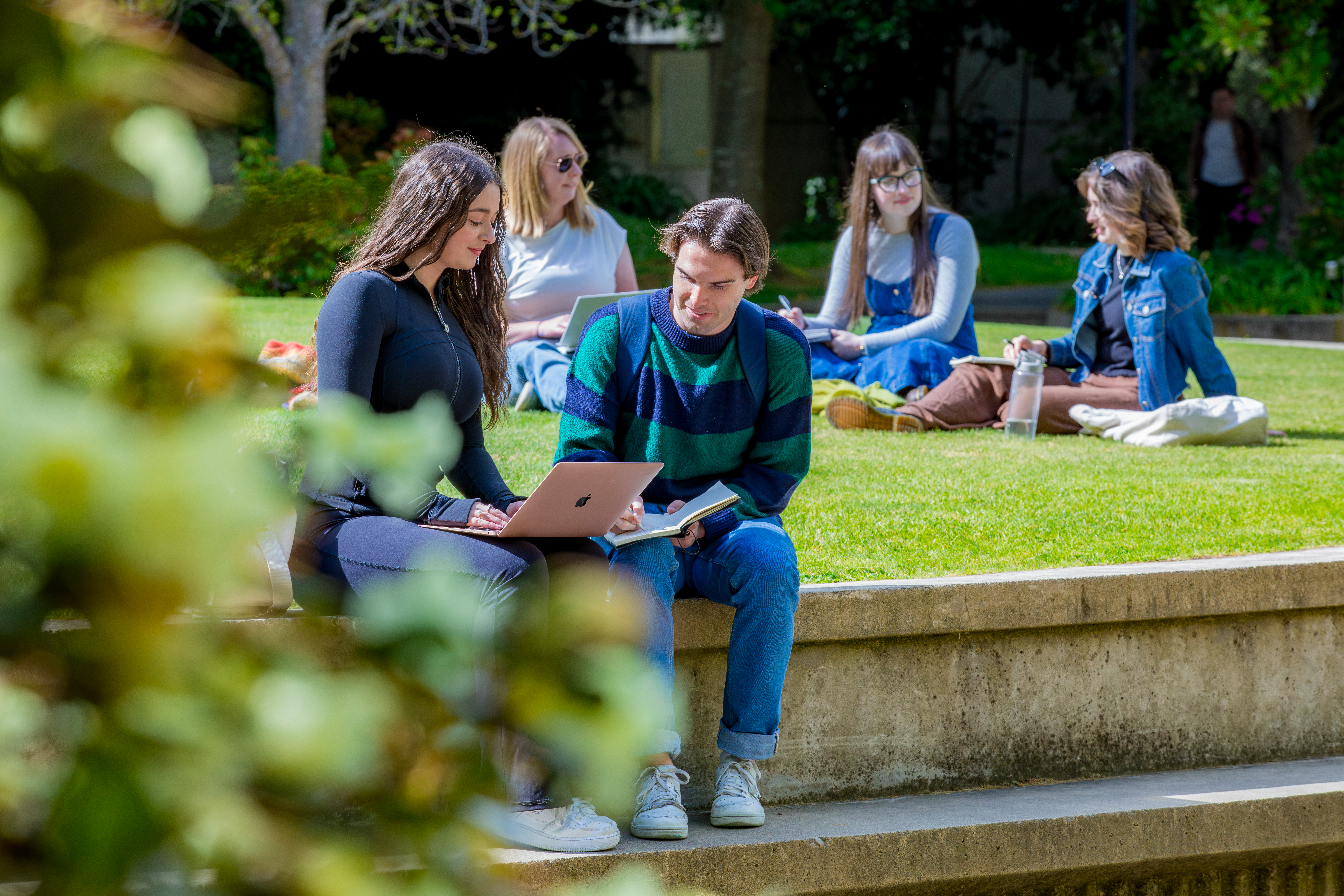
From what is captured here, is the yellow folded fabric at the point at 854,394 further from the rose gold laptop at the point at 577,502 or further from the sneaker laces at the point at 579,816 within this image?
the sneaker laces at the point at 579,816

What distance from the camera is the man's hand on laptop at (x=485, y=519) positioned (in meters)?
3.40

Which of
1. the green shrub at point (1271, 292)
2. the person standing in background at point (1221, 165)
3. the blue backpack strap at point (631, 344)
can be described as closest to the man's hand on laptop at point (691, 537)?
the blue backpack strap at point (631, 344)

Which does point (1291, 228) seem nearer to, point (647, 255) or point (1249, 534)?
point (647, 255)

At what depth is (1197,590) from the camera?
157 inches

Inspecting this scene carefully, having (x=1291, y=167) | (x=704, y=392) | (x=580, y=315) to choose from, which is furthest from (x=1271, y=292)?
(x=704, y=392)

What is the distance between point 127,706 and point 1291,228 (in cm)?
1748

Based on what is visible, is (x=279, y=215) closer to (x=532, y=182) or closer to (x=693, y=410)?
(x=693, y=410)

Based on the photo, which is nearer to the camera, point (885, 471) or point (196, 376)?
point (196, 376)

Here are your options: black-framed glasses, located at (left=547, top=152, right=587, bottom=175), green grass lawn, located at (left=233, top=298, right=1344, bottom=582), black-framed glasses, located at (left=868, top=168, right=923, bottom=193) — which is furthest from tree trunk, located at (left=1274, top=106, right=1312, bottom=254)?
black-framed glasses, located at (left=547, top=152, right=587, bottom=175)

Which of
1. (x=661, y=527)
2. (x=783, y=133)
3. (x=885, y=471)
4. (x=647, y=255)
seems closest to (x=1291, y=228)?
(x=647, y=255)

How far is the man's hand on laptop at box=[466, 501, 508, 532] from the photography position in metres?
3.40

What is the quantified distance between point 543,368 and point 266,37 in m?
7.75

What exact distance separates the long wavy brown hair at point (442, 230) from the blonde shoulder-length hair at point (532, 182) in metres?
2.38

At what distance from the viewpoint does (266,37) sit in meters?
12.8
